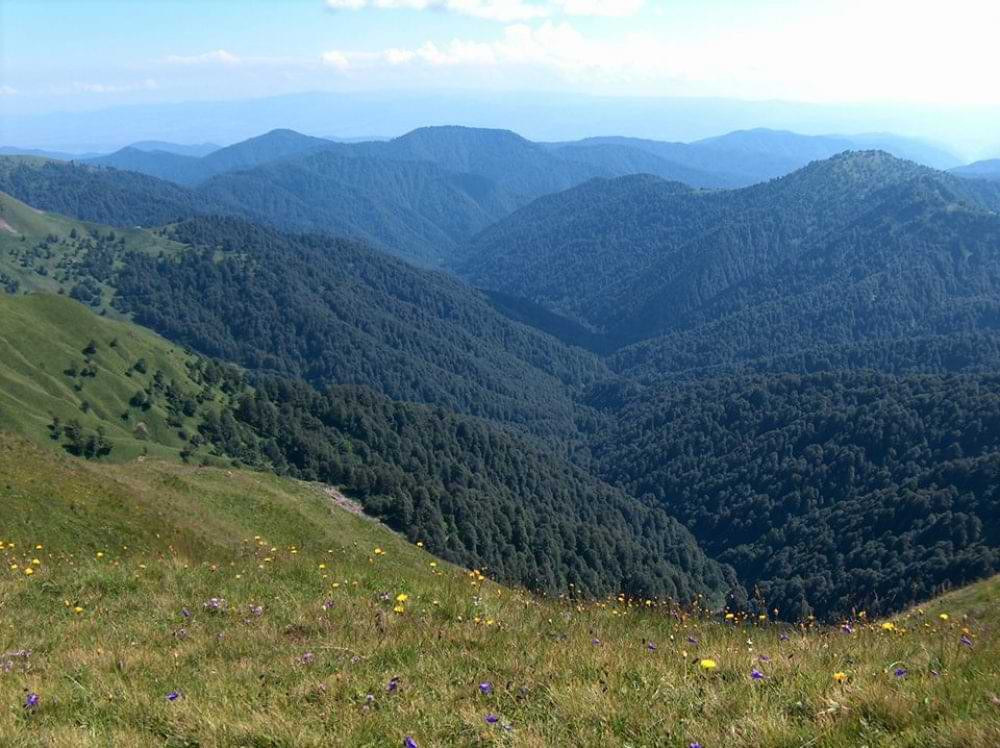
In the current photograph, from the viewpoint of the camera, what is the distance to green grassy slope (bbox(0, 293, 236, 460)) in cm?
10338

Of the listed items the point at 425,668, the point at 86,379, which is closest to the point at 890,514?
the point at 86,379

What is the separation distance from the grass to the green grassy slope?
97.4 metres

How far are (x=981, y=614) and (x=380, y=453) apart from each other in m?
132

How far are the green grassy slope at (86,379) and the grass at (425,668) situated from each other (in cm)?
9742

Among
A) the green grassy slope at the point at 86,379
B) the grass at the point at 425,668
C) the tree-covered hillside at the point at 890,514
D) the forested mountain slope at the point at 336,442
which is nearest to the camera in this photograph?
the grass at the point at 425,668

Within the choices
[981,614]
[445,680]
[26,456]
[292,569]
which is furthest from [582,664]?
[26,456]

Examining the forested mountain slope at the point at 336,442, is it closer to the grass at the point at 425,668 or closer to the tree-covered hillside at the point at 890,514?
the tree-covered hillside at the point at 890,514

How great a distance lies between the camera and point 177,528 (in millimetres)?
34062

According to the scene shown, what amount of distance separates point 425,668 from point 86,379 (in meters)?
143

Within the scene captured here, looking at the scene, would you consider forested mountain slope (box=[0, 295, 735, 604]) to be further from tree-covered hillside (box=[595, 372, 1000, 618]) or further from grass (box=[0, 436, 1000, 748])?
grass (box=[0, 436, 1000, 748])

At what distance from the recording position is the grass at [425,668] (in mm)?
6035

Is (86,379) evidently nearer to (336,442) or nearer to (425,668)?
(336,442)

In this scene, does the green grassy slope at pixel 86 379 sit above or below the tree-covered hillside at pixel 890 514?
above

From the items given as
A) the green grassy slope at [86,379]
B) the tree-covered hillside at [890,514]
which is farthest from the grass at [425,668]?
the tree-covered hillside at [890,514]
